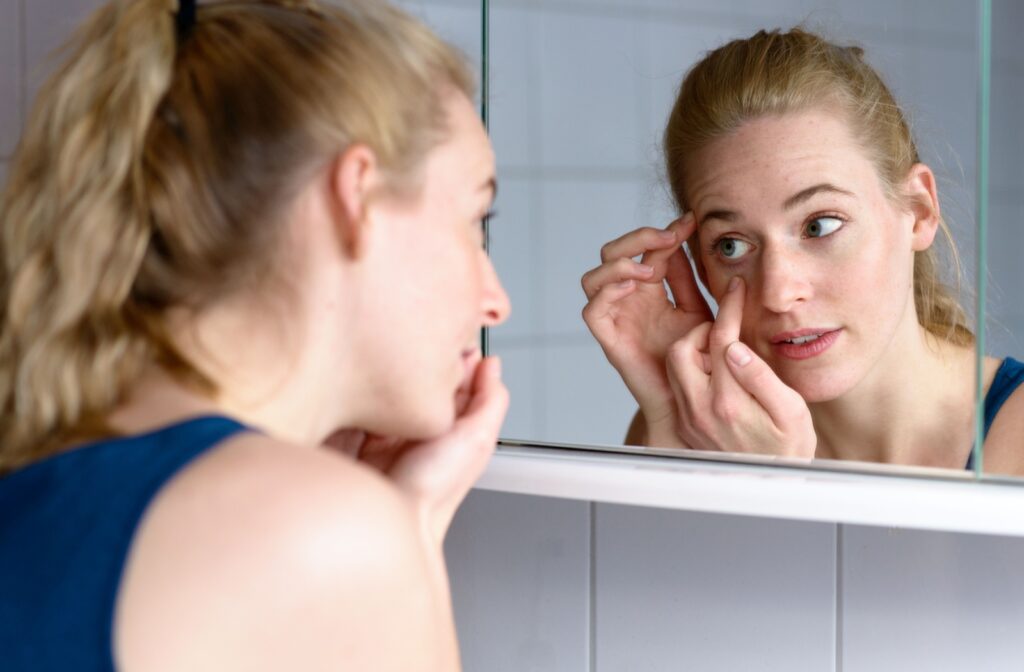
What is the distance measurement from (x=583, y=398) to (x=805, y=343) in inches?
6.7

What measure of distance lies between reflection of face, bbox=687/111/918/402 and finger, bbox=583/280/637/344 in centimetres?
10

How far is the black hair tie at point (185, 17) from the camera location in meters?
0.61

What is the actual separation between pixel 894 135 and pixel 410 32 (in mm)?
292

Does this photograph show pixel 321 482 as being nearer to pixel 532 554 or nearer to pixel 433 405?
pixel 433 405

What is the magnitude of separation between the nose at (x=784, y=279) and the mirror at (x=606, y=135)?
0.08m

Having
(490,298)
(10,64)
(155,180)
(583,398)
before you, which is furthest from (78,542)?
(10,64)

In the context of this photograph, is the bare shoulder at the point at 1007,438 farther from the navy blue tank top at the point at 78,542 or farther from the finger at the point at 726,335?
the navy blue tank top at the point at 78,542

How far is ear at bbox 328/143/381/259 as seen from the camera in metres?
0.57

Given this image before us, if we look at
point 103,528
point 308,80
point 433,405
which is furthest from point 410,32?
point 103,528

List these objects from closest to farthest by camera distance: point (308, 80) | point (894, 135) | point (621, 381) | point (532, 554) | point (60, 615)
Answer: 1. point (60, 615)
2. point (308, 80)
3. point (894, 135)
4. point (621, 381)
5. point (532, 554)

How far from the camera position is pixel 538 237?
871mm

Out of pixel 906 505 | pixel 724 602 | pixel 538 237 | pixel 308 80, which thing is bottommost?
pixel 724 602

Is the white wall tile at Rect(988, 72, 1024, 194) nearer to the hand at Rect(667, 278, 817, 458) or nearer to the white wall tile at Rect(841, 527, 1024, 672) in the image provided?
the hand at Rect(667, 278, 817, 458)

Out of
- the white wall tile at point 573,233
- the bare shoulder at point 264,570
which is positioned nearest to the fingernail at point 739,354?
the white wall tile at point 573,233
